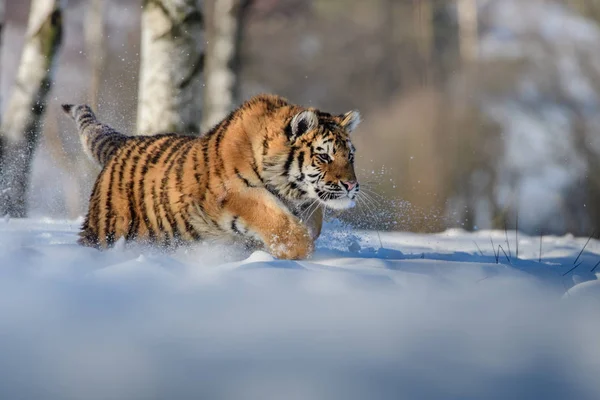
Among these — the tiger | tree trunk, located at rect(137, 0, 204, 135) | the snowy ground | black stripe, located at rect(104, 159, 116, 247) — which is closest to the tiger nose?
the tiger

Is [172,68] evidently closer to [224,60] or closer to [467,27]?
[224,60]

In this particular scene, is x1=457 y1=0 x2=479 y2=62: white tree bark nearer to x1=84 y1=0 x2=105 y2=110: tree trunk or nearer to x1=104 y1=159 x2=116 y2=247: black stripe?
x1=84 y1=0 x2=105 y2=110: tree trunk

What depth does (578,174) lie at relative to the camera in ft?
44.9

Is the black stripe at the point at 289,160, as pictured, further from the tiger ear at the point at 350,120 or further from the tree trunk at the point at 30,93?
the tree trunk at the point at 30,93

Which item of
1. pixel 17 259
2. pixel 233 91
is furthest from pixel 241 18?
pixel 17 259

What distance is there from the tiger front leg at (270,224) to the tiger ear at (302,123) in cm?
34

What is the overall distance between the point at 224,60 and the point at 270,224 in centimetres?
788

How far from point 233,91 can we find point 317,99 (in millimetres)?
10037

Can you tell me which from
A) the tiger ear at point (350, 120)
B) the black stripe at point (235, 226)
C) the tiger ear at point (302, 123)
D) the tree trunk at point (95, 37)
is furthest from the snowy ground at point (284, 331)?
the tree trunk at point (95, 37)

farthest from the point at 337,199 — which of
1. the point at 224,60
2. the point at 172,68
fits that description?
the point at 224,60

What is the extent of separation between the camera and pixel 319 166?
390 centimetres

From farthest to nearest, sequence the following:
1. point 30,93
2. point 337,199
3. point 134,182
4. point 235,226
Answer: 1. point 30,93
2. point 134,182
3. point 337,199
4. point 235,226

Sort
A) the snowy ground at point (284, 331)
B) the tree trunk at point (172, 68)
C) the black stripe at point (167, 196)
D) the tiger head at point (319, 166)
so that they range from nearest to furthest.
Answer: the snowy ground at point (284, 331) → the tiger head at point (319, 166) → the black stripe at point (167, 196) → the tree trunk at point (172, 68)

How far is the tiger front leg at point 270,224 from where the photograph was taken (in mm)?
3660
